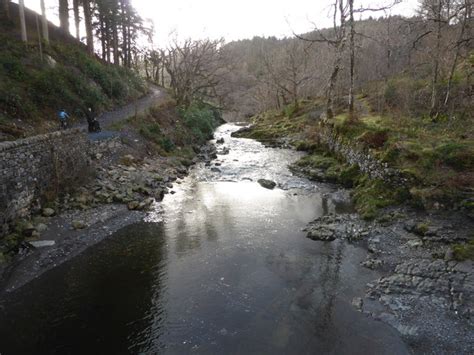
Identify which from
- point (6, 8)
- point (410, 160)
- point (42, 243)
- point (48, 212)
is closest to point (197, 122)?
point (6, 8)

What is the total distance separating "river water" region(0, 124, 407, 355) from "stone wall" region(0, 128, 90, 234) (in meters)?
3.41

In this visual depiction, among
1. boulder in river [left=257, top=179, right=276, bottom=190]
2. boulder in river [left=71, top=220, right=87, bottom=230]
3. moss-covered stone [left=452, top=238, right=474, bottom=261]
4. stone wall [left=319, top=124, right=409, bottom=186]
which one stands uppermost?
stone wall [left=319, top=124, right=409, bottom=186]

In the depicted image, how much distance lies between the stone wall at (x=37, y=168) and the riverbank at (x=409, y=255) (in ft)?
36.5

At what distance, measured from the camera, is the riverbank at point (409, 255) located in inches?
330

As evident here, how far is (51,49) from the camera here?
27.6m

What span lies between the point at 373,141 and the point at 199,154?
610 inches

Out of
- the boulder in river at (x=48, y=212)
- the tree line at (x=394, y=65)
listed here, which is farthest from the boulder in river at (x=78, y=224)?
the tree line at (x=394, y=65)

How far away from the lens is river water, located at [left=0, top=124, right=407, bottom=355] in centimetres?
803

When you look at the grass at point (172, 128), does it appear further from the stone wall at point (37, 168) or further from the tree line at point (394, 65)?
the tree line at point (394, 65)

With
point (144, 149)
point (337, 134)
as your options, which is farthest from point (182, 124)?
point (337, 134)

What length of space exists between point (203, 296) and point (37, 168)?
9.18m

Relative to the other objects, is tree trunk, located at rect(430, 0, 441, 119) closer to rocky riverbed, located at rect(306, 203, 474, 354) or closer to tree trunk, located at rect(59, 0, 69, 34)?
rocky riverbed, located at rect(306, 203, 474, 354)

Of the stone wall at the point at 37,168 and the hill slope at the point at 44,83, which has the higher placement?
the hill slope at the point at 44,83

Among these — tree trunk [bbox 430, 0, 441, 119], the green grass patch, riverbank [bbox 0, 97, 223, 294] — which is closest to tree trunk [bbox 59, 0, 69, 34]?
riverbank [bbox 0, 97, 223, 294]
